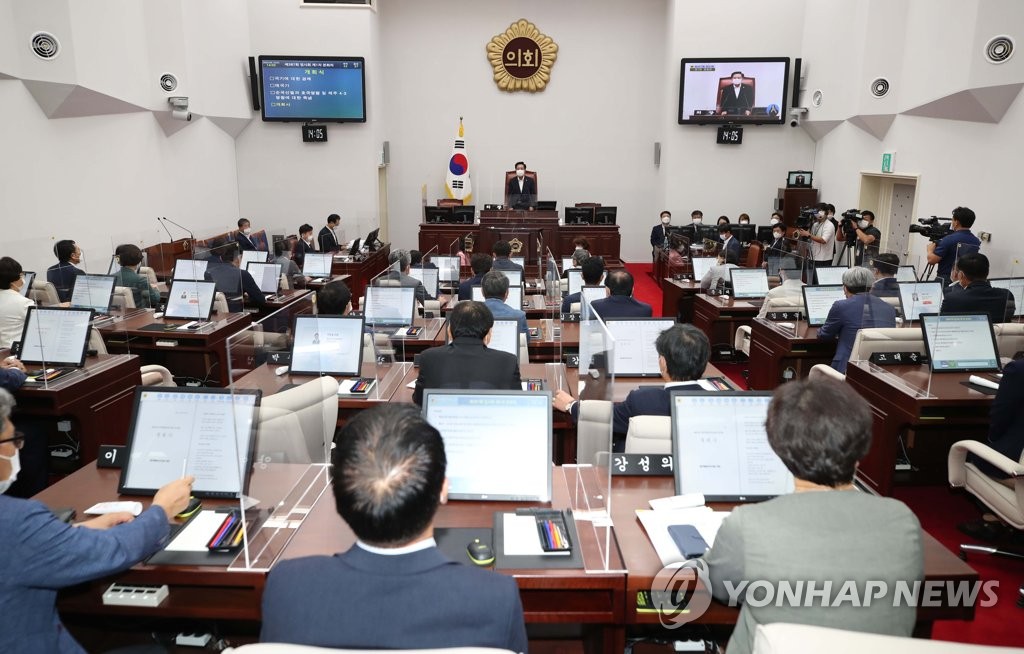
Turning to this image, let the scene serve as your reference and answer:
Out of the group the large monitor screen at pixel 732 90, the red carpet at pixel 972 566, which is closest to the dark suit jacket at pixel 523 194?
the large monitor screen at pixel 732 90

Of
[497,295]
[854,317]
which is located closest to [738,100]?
[854,317]

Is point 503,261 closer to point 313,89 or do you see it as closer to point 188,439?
point 188,439

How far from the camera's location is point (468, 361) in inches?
133

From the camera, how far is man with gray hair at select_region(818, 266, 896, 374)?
16.7 feet

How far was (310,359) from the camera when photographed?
14.1 feet

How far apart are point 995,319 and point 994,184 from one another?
10.9ft

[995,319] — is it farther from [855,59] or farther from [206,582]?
[855,59]

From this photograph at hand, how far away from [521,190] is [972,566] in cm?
1044

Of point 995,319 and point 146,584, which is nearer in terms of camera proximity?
point 146,584

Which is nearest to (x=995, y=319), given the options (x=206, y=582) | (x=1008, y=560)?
(x=1008, y=560)

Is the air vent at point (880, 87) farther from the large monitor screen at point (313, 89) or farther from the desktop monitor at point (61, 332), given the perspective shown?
the desktop monitor at point (61, 332)

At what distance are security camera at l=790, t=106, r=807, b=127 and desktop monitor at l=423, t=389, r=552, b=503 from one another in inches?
465

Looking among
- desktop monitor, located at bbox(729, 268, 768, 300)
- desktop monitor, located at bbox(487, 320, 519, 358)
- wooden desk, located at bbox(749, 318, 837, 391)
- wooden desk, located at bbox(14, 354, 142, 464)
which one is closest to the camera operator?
desktop monitor, located at bbox(729, 268, 768, 300)

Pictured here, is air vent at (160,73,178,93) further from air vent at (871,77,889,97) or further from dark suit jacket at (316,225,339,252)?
air vent at (871,77,889,97)
